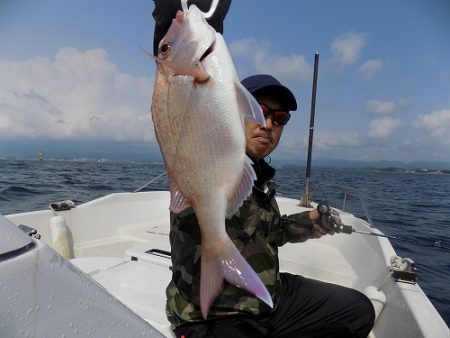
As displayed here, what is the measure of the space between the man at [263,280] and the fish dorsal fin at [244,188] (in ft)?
2.08

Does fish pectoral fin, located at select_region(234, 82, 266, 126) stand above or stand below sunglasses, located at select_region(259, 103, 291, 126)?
below

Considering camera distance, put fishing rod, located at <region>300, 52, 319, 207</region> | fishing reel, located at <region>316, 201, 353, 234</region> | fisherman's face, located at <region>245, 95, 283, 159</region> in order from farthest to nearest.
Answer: fishing rod, located at <region>300, 52, 319, 207</region> < fishing reel, located at <region>316, 201, 353, 234</region> < fisherman's face, located at <region>245, 95, 283, 159</region>

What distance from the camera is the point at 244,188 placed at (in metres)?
1.37

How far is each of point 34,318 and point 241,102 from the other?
98 cm

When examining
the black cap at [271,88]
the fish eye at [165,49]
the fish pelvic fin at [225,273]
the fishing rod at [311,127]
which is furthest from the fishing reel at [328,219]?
the fishing rod at [311,127]

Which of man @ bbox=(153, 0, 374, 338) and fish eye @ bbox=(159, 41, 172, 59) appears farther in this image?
man @ bbox=(153, 0, 374, 338)

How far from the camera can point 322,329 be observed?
2.56 m

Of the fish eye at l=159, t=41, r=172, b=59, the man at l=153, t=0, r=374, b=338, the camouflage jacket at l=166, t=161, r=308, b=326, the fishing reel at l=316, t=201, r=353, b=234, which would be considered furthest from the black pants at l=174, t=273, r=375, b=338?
the fish eye at l=159, t=41, r=172, b=59

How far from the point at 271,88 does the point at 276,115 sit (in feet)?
0.75

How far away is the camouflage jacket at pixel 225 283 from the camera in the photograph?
2076 millimetres

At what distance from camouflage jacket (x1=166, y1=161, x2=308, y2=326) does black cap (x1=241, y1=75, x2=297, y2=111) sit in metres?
0.68

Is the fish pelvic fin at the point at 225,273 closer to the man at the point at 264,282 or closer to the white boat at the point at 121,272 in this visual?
the white boat at the point at 121,272

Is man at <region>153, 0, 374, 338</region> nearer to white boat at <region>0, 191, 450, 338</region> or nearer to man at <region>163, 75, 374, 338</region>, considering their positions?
man at <region>163, 75, 374, 338</region>

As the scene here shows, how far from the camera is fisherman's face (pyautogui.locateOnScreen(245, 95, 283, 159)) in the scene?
7.28ft
